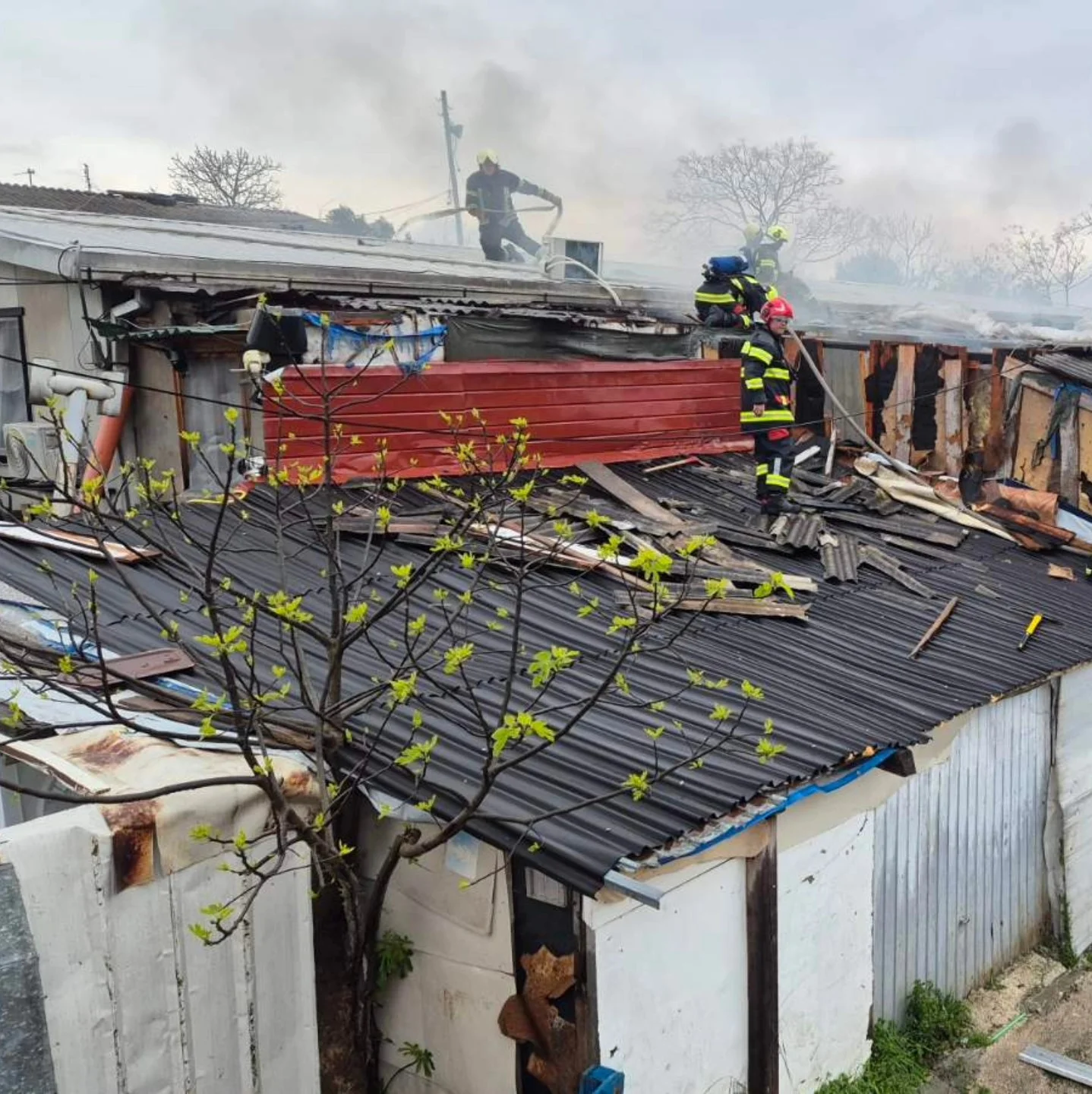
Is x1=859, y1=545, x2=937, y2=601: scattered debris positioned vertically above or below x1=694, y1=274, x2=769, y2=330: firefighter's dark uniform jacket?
below

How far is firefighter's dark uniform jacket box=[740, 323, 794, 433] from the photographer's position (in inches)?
348

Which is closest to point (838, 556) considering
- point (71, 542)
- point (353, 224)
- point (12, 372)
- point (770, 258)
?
point (71, 542)

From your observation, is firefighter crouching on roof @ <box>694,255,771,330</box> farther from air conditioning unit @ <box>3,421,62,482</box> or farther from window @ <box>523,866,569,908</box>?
window @ <box>523,866,569,908</box>

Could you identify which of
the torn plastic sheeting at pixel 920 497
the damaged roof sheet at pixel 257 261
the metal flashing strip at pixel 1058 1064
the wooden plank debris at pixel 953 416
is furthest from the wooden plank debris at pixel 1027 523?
the damaged roof sheet at pixel 257 261

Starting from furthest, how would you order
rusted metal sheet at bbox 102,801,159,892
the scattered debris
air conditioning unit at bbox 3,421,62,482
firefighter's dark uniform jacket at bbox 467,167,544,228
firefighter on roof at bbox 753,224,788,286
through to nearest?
firefighter's dark uniform jacket at bbox 467,167,544,228 → firefighter on roof at bbox 753,224,788,286 → air conditioning unit at bbox 3,421,62,482 → the scattered debris → rusted metal sheet at bbox 102,801,159,892

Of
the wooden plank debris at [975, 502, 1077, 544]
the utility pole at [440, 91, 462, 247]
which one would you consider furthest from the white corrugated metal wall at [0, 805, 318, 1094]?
the utility pole at [440, 91, 462, 247]

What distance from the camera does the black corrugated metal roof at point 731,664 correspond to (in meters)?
4.13

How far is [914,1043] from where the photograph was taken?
255 inches

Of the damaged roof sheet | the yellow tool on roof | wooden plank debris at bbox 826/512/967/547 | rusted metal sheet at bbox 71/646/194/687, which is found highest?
the damaged roof sheet

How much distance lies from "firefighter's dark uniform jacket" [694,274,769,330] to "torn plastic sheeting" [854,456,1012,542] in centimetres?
196

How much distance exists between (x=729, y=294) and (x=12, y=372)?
6744 mm

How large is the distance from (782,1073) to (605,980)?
175 cm

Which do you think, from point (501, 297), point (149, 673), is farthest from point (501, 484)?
point (501, 297)

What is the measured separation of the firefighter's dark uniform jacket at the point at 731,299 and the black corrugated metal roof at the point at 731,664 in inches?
80.4
